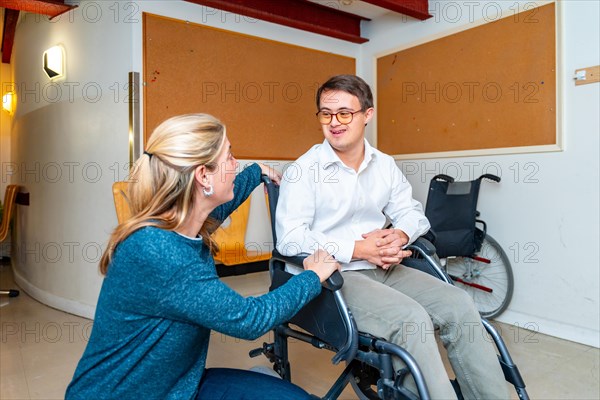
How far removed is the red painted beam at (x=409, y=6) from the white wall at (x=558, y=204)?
0.59ft

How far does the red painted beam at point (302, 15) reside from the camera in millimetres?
3296

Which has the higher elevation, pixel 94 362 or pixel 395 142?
pixel 395 142

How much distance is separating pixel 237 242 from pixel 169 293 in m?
2.33

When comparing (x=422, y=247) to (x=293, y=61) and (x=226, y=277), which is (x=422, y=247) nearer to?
(x=226, y=277)

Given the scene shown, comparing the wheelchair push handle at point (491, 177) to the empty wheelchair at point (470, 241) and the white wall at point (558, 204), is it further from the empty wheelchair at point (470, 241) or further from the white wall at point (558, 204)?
the white wall at point (558, 204)

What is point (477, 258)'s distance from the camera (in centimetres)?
316

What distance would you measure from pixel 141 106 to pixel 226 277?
4.60ft

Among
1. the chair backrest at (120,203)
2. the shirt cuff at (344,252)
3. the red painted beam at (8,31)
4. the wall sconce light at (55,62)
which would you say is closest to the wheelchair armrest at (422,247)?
the shirt cuff at (344,252)

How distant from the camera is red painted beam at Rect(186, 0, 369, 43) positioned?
3296 mm

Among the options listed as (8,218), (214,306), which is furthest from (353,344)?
(8,218)

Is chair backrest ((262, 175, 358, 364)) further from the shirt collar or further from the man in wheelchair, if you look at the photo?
the shirt collar

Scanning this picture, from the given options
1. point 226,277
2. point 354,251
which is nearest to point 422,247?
point 354,251

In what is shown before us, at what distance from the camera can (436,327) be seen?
145 centimetres

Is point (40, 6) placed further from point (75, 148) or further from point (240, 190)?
point (240, 190)
